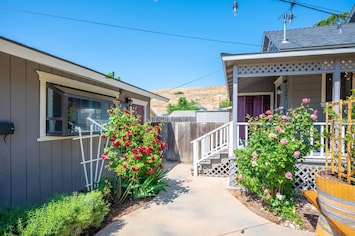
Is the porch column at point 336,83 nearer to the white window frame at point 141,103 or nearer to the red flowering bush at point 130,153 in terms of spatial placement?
the red flowering bush at point 130,153

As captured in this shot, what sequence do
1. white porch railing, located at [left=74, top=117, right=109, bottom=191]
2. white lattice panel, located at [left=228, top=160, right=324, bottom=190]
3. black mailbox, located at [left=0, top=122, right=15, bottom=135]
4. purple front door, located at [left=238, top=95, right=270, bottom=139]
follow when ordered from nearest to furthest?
black mailbox, located at [left=0, top=122, right=15, bottom=135] → white porch railing, located at [left=74, top=117, right=109, bottom=191] → white lattice panel, located at [left=228, top=160, right=324, bottom=190] → purple front door, located at [left=238, top=95, right=270, bottom=139]

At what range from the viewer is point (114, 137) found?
3695 millimetres

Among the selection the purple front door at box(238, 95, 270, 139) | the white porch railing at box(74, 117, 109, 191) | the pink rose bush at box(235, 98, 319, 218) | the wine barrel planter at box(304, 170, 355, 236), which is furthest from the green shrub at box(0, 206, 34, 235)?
the purple front door at box(238, 95, 270, 139)

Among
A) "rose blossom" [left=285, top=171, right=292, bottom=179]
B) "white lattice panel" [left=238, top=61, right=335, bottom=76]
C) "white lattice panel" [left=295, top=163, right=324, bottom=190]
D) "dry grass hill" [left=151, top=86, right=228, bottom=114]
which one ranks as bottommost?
"white lattice panel" [left=295, top=163, right=324, bottom=190]

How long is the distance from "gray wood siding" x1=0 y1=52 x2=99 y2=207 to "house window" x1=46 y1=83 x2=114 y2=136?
10.5 inches

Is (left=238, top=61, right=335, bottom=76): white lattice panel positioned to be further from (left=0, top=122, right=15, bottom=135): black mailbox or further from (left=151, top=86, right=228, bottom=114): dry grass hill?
(left=151, top=86, right=228, bottom=114): dry grass hill

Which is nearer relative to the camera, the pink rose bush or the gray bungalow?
the gray bungalow

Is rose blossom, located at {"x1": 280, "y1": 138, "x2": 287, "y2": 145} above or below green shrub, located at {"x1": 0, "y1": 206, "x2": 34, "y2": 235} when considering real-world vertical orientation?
above

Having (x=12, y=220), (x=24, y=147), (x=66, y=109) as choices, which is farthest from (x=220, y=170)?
(x=12, y=220)

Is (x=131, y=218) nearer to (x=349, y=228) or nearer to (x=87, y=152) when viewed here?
(x=87, y=152)

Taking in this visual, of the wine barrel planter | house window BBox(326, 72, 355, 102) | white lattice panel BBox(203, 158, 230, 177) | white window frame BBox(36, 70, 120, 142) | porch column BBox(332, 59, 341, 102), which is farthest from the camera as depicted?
white lattice panel BBox(203, 158, 230, 177)

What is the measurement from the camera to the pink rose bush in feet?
11.1

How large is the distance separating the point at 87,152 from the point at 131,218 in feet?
7.20

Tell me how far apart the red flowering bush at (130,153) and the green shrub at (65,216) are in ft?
2.45
